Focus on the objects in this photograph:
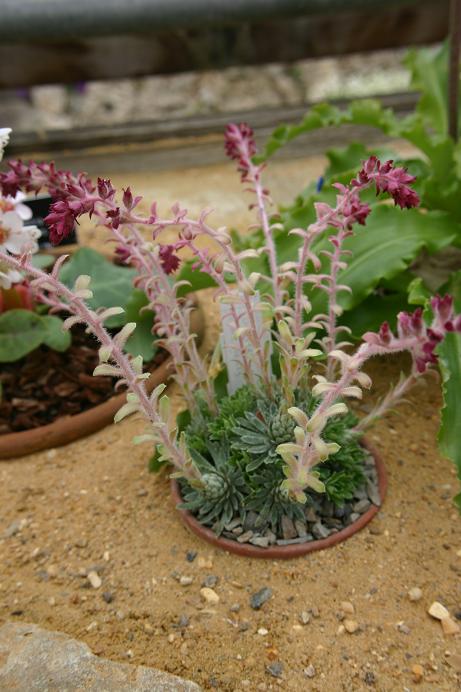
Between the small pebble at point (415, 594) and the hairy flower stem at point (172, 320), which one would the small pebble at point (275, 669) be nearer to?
the small pebble at point (415, 594)

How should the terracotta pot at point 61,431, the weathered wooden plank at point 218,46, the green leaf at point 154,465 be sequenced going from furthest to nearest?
the weathered wooden plank at point 218,46 → the terracotta pot at point 61,431 → the green leaf at point 154,465

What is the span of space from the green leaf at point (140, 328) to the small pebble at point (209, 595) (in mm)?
752

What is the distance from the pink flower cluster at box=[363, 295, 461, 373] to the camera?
1.01 m

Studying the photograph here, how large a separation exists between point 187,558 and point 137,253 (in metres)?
0.66

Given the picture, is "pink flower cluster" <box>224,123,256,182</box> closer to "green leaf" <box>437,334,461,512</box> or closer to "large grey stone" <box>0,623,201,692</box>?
"green leaf" <box>437,334,461,512</box>

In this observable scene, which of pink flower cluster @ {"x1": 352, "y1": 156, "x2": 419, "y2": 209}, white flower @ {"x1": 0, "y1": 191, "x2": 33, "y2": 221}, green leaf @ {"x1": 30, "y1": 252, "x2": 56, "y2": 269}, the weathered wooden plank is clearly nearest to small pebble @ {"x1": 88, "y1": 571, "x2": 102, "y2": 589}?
white flower @ {"x1": 0, "y1": 191, "x2": 33, "y2": 221}

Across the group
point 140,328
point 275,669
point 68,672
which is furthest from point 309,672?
point 140,328

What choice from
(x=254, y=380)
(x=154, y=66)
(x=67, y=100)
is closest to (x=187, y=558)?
(x=254, y=380)

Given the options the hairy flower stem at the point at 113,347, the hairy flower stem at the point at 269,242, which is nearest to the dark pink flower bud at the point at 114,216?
the hairy flower stem at the point at 113,347

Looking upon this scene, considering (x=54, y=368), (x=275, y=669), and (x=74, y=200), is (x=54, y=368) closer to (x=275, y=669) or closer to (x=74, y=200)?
(x=74, y=200)

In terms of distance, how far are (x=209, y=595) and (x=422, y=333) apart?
709 mm

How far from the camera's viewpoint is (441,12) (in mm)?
4113

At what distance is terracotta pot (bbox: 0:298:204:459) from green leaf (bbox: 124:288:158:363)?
0.27ft

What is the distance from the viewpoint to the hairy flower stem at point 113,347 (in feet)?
3.82
